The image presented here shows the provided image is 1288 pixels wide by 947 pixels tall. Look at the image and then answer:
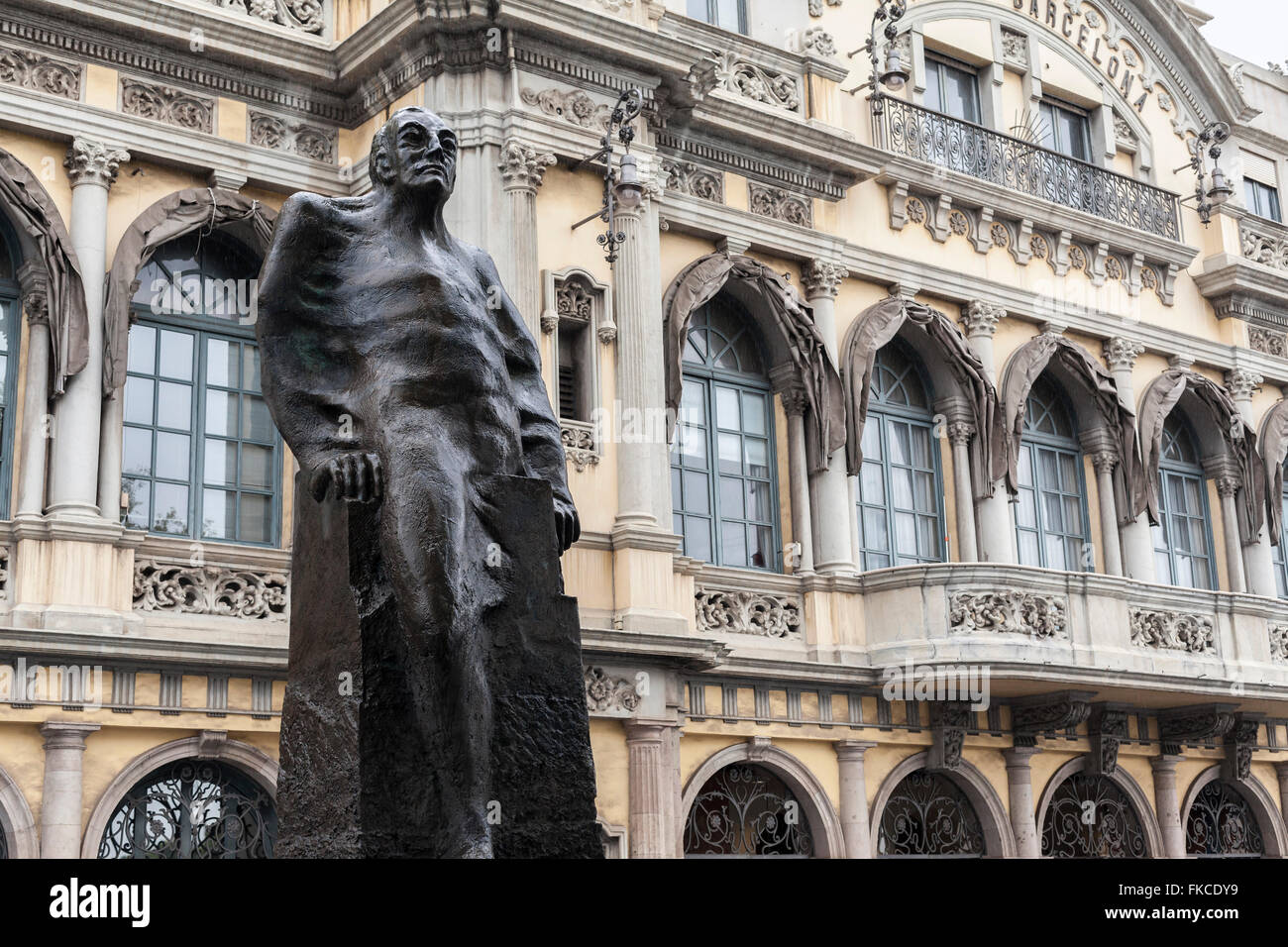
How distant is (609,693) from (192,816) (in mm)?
3312

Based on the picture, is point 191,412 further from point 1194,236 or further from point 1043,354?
point 1194,236

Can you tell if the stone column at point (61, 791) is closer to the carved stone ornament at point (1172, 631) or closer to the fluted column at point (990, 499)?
the fluted column at point (990, 499)

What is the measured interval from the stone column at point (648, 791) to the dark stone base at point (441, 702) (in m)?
8.74

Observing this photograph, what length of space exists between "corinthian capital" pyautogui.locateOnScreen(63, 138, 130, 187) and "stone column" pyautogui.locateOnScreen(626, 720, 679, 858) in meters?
6.03

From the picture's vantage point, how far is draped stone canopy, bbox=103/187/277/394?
13031 mm

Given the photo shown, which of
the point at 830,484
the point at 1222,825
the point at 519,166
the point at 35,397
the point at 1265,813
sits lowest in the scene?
the point at 1222,825

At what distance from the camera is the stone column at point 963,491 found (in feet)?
57.5

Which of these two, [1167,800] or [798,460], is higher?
[798,460]

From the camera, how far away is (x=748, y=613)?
15531mm

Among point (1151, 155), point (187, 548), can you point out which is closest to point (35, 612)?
point (187, 548)

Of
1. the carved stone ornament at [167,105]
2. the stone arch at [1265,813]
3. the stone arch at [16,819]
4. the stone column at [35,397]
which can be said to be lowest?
the stone arch at [16,819]

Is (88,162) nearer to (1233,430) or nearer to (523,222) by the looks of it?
(523,222)

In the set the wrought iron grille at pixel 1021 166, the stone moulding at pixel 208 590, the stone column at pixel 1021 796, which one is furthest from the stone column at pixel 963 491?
the stone moulding at pixel 208 590

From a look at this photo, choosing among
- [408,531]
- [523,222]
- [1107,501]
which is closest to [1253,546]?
[1107,501]
